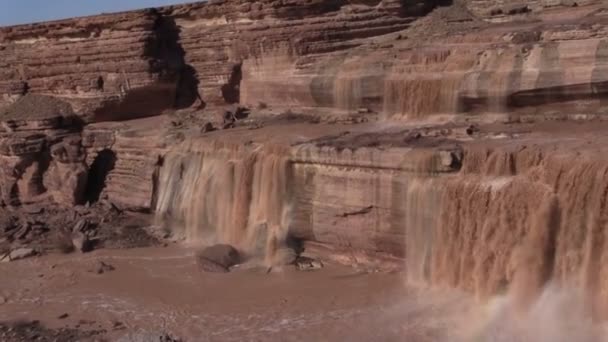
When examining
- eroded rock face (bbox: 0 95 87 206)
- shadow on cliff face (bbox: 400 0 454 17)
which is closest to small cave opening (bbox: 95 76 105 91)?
eroded rock face (bbox: 0 95 87 206)

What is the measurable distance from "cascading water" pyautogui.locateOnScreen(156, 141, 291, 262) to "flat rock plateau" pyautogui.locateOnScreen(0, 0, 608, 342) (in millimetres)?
41

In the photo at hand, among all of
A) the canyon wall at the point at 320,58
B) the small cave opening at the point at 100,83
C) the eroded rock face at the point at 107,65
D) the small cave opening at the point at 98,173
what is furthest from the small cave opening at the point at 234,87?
the small cave opening at the point at 98,173

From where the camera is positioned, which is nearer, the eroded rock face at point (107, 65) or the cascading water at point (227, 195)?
the cascading water at point (227, 195)

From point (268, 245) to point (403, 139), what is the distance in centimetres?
295

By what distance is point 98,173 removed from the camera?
61.1 ft

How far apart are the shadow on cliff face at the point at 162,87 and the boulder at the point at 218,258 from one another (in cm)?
712

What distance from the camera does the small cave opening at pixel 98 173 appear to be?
18469 millimetres

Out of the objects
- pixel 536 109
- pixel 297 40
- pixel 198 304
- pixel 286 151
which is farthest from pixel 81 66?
pixel 536 109

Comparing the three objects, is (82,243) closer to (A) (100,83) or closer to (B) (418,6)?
(A) (100,83)

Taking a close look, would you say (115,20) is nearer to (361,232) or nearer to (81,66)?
(81,66)

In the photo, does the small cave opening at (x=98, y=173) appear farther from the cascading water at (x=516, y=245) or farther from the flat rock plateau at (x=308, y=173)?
the cascading water at (x=516, y=245)

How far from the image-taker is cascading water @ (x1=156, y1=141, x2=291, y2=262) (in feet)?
46.4

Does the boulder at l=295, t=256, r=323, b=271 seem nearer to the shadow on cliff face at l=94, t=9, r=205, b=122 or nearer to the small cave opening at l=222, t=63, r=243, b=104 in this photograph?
the small cave opening at l=222, t=63, r=243, b=104

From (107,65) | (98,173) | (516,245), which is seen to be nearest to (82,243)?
(98,173)
